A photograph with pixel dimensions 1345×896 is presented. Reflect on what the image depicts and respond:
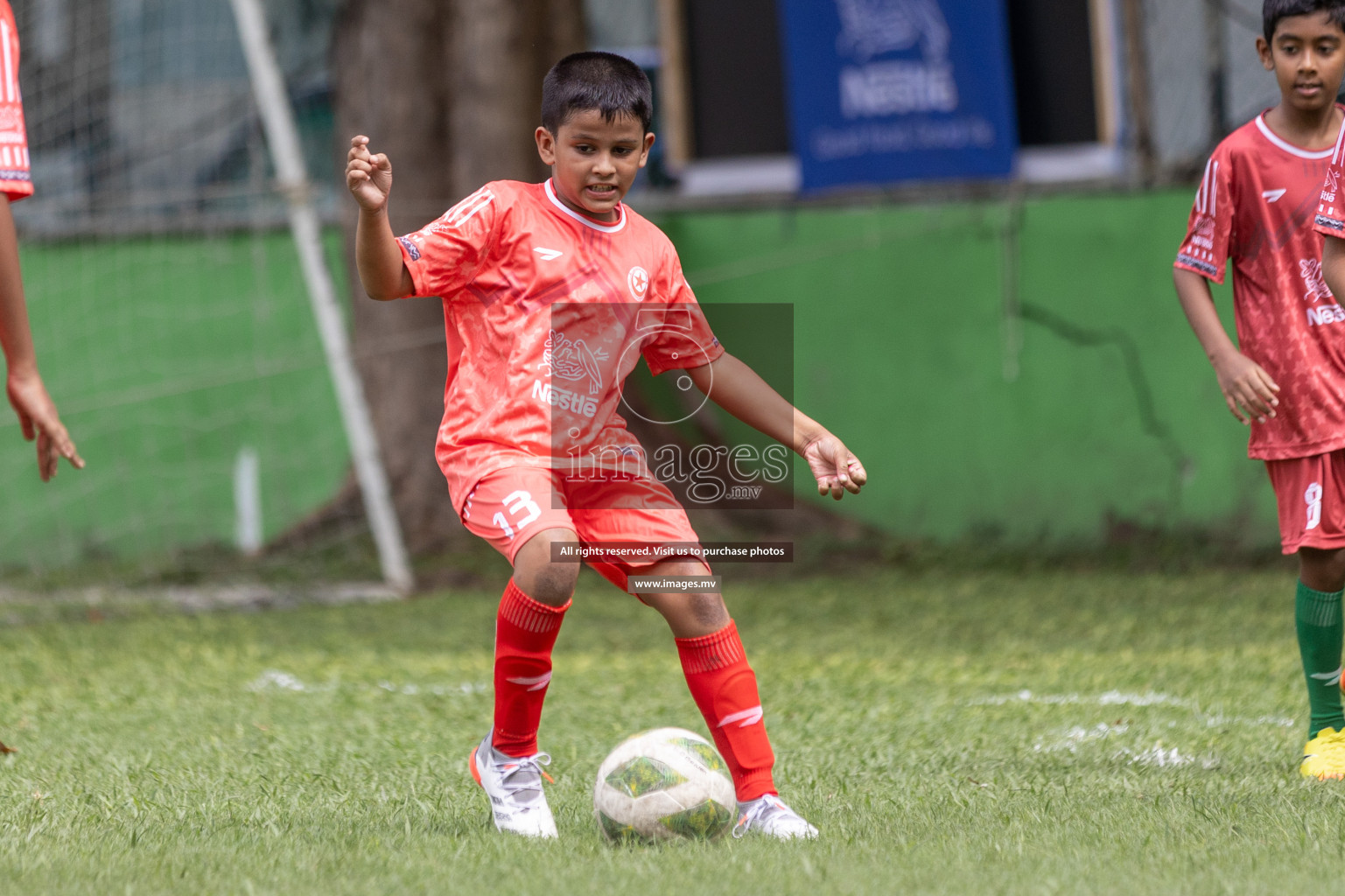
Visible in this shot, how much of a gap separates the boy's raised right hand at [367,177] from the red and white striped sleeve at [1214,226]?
190 cm

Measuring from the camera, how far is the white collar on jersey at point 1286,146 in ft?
12.5

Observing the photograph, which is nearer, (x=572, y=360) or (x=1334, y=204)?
(x=572, y=360)

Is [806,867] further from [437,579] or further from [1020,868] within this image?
[437,579]

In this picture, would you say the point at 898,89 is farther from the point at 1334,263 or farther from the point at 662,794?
the point at 662,794

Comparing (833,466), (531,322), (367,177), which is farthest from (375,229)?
(833,466)

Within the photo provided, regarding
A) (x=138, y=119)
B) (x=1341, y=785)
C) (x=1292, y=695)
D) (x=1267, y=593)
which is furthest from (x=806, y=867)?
(x=138, y=119)

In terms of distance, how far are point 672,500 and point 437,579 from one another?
5.08 meters

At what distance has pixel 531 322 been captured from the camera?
10.9 ft

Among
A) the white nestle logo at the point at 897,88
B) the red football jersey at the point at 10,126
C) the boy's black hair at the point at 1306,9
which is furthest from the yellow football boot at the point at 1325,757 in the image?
the white nestle logo at the point at 897,88

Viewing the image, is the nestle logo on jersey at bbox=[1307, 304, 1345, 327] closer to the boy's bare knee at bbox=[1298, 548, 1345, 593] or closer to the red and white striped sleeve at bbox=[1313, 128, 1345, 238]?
the red and white striped sleeve at bbox=[1313, 128, 1345, 238]

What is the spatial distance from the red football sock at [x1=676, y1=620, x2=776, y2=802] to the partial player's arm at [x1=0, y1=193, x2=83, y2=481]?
1276 millimetres

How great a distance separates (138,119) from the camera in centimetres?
1012

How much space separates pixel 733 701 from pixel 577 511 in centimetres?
50

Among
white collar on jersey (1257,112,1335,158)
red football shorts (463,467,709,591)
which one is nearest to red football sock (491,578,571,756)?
red football shorts (463,467,709,591)
